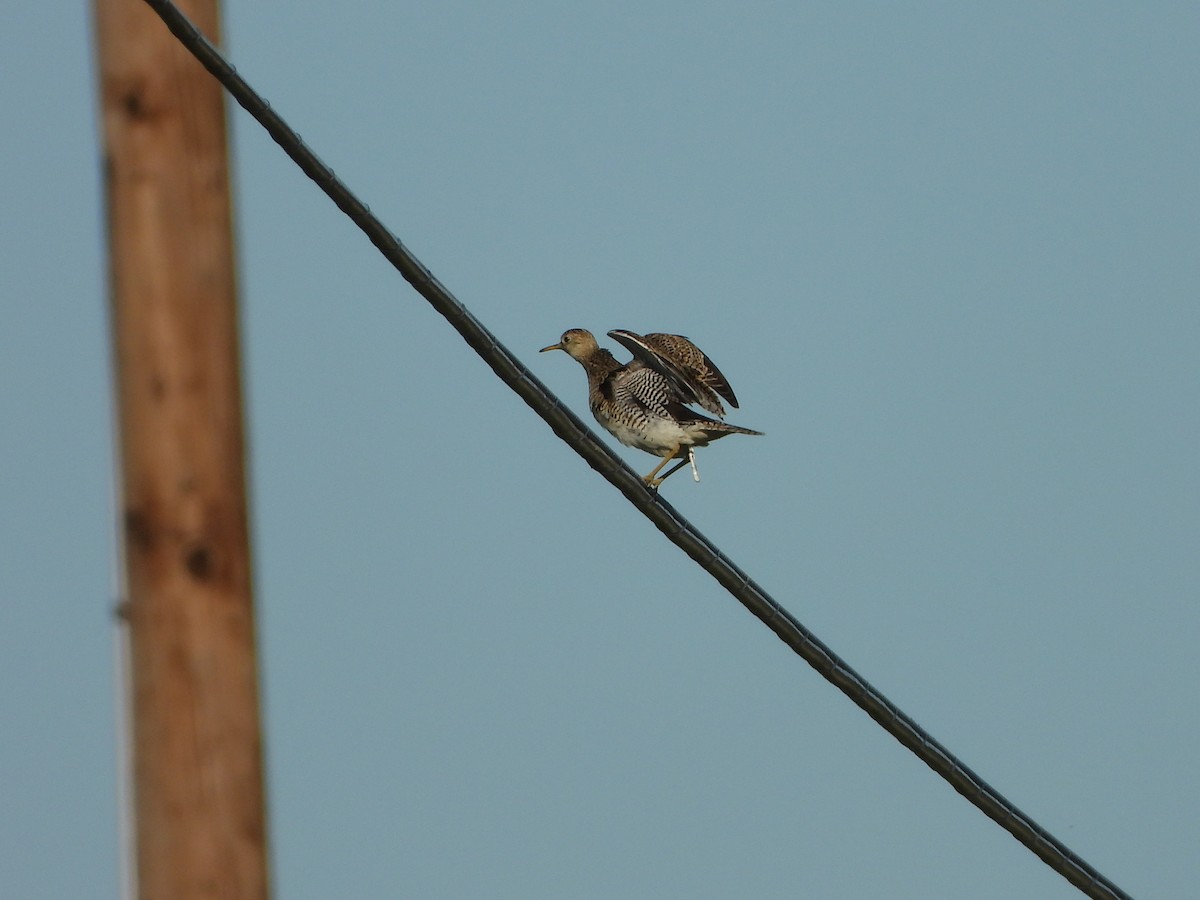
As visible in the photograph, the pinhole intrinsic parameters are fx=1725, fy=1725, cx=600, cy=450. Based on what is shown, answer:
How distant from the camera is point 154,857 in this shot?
3.70 metres

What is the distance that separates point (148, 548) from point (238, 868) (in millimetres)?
724

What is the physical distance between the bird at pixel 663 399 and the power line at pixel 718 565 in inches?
211

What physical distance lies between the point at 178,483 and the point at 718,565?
270cm

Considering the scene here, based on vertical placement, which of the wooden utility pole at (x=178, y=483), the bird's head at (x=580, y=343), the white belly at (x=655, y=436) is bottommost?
the wooden utility pole at (x=178, y=483)

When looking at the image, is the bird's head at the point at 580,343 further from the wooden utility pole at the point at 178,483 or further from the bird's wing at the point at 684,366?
the wooden utility pole at the point at 178,483

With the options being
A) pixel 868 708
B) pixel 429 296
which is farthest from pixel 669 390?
pixel 429 296

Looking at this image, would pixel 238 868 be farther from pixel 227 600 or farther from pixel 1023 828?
pixel 1023 828

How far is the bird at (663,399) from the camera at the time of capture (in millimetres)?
12039

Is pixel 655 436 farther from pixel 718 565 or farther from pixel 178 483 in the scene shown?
pixel 178 483

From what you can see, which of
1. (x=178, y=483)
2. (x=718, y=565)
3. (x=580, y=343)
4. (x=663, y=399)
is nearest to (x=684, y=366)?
(x=663, y=399)

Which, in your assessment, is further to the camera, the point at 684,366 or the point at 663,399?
the point at 663,399

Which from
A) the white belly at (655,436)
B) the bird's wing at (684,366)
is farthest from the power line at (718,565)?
the white belly at (655,436)

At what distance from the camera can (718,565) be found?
613 centimetres

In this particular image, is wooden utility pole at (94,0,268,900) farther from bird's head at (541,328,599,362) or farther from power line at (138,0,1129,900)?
bird's head at (541,328,599,362)
